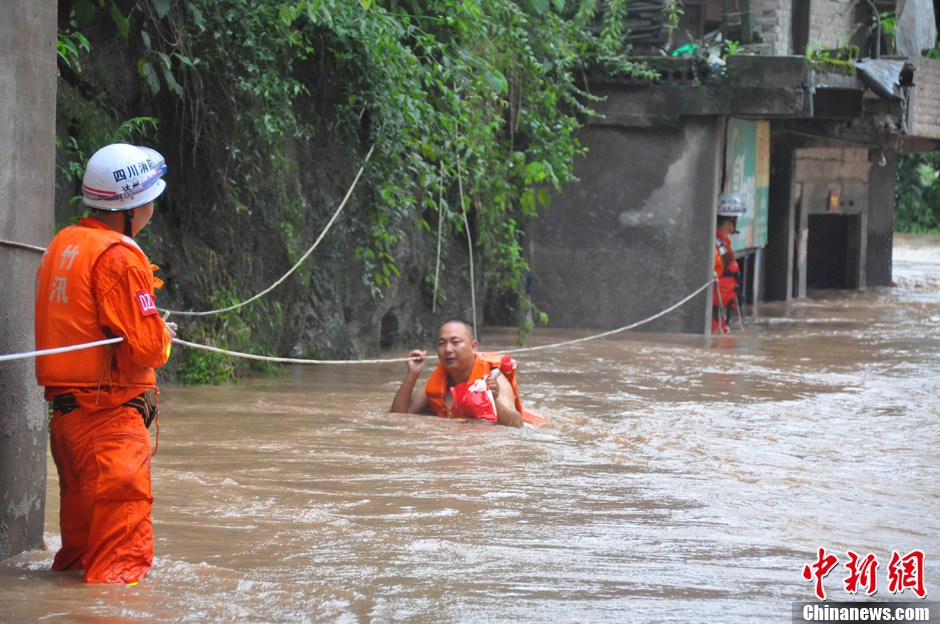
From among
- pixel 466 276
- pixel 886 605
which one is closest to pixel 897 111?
pixel 466 276

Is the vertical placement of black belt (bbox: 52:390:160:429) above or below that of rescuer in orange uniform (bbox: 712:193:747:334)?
below

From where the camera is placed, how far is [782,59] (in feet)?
45.8

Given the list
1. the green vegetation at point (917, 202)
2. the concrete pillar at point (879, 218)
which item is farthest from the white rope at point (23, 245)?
the green vegetation at point (917, 202)

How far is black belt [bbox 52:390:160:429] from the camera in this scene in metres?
4.28

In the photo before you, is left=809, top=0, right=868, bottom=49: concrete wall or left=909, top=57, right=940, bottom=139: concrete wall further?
left=909, top=57, right=940, bottom=139: concrete wall

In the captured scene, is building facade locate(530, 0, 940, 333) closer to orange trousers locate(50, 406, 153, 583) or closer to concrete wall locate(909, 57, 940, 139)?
concrete wall locate(909, 57, 940, 139)

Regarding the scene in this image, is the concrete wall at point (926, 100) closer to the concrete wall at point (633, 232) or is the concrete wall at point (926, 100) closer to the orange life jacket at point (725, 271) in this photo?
the orange life jacket at point (725, 271)

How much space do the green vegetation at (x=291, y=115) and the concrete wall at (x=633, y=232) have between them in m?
2.11

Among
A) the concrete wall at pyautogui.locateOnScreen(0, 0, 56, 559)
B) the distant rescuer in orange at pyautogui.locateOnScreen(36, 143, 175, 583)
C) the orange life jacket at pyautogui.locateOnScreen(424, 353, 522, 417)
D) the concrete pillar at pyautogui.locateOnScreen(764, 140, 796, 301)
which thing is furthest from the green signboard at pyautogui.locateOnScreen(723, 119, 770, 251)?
the distant rescuer in orange at pyautogui.locateOnScreen(36, 143, 175, 583)

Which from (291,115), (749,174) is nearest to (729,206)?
(749,174)

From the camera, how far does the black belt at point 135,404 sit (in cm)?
428

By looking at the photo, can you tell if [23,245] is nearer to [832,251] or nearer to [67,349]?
[67,349]

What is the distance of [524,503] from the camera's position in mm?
5883

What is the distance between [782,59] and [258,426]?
859 centimetres
